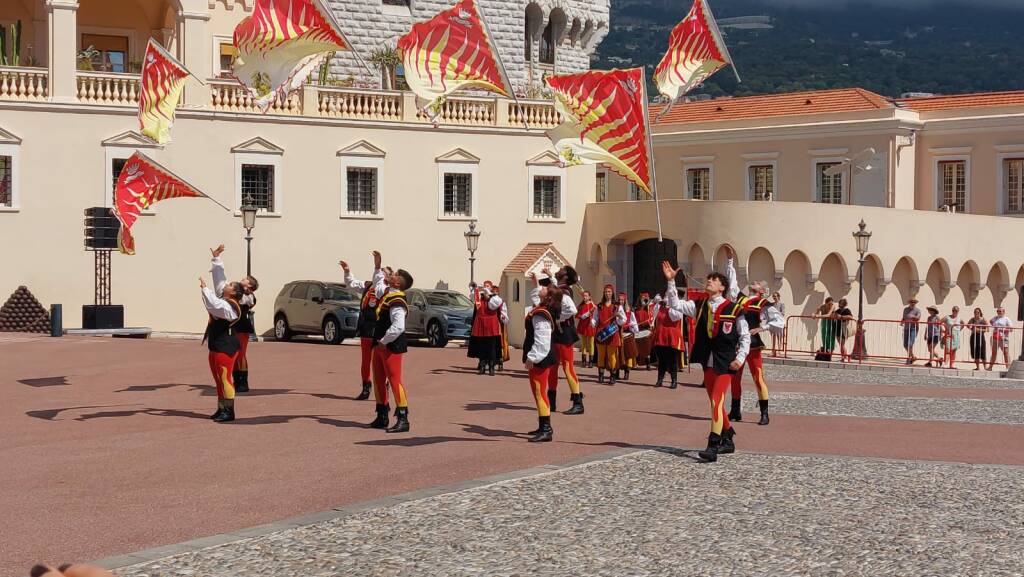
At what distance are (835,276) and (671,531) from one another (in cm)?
3171

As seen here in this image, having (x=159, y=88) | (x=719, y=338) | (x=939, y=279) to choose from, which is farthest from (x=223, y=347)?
(x=939, y=279)

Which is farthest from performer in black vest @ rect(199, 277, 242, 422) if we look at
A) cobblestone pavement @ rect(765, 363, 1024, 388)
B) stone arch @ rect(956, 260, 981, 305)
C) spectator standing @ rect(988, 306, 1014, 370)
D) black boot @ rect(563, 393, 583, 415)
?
stone arch @ rect(956, 260, 981, 305)

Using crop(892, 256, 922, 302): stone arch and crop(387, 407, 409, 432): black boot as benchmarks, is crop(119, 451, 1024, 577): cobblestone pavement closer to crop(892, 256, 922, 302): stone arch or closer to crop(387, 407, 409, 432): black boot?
crop(387, 407, 409, 432): black boot

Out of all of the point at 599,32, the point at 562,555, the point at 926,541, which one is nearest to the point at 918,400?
the point at 926,541

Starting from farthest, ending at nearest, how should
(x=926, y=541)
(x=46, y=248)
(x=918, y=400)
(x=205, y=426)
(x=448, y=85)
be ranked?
(x=46, y=248), (x=918, y=400), (x=448, y=85), (x=205, y=426), (x=926, y=541)

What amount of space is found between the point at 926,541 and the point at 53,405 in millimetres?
12188

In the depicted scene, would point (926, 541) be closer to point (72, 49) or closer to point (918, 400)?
Answer: point (918, 400)

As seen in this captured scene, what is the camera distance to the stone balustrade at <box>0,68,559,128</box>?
35.1 meters

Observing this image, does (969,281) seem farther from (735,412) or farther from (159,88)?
(159,88)

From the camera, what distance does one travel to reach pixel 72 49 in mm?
35531

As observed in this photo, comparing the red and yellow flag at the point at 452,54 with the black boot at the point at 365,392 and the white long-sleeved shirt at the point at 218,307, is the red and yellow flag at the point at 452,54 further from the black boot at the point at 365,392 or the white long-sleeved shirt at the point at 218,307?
the black boot at the point at 365,392

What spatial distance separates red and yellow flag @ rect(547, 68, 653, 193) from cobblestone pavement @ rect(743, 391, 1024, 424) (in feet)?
12.9

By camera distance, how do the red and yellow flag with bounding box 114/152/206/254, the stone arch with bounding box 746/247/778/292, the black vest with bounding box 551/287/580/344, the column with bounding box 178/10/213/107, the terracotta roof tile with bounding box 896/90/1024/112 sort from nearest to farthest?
the black vest with bounding box 551/287/580/344 < the red and yellow flag with bounding box 114/152/206/254 < the column with bounding box 178/10/213/107 < the stone arch with bounding box 746/247/778/292 < the terracotta roof tile with bounding box 896/90/1024/112

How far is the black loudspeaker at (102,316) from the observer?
108ft
